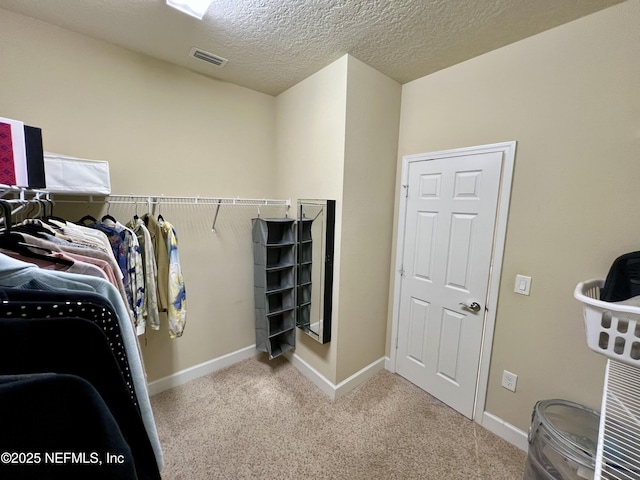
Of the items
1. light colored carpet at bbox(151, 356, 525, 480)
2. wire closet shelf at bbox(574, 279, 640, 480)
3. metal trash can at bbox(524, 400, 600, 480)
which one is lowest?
light colored carpet at bbox(151, 356, 525, 480)

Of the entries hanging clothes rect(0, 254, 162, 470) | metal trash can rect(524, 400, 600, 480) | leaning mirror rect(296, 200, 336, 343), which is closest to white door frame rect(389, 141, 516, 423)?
metal trash can rect(524, 400, 600, 480)

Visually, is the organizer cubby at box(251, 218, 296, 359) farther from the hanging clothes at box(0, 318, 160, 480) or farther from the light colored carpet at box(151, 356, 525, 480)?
the hanging clothes at box(0, 318, 160, 480)

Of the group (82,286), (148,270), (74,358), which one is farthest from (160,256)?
(74,358)

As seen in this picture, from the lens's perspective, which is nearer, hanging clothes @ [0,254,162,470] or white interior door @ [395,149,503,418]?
hanging clothes @ [0,254,162,470]

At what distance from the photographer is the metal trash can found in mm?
1206

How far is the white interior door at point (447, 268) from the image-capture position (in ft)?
5.95

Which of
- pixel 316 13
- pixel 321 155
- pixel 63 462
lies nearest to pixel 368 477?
pixel 63 462

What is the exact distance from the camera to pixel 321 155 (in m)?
2.09

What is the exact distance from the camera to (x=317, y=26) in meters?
1.56

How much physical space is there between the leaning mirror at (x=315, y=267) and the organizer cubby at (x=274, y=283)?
85 millimetres

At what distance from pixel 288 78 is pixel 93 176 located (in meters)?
1.63

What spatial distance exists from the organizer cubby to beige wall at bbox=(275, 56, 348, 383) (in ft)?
0.60

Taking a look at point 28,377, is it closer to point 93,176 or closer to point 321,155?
point 93,176

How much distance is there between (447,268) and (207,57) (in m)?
2.43
